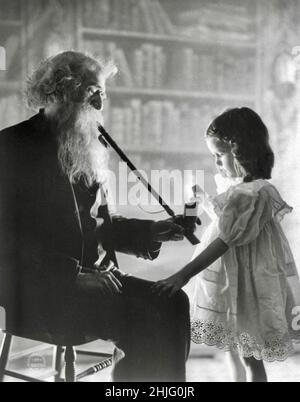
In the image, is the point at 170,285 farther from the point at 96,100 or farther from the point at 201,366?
the point at 96,100

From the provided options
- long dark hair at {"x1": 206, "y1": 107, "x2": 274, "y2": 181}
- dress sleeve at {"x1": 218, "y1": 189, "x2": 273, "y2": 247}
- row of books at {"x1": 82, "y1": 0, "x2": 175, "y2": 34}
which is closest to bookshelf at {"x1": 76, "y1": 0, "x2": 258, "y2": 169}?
row of books at {"x1": 82, "y1": 0, "x2": 175, "y2": 34}

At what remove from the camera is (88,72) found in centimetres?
184

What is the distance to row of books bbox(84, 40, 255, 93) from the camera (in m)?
2.04

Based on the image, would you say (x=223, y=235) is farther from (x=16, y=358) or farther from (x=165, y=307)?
(x=16, y=358)

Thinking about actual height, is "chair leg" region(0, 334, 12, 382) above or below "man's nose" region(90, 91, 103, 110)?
below

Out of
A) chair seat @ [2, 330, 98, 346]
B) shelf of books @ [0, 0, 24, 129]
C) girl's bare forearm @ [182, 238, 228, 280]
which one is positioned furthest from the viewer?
shelf of books @ [0, 0, 24, 129]

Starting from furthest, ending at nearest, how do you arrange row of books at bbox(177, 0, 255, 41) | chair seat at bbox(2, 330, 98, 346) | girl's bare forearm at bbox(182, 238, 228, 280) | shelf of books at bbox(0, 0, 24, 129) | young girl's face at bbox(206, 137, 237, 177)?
row of books at bbox(177, 0, 255, 41) < shelf of books at bbox(0, 0, 24, 129) < young girl's face at bbox(206, 137, 237, 177) < girl's bare forearm at bbox(182, 238, 228, 280) < chair seat at bbox(2, 330, 98, 346)

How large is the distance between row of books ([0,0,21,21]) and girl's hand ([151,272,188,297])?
4.10 feet

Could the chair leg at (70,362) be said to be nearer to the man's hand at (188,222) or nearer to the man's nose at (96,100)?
the man's hand at (188,222)

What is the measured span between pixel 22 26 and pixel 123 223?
3.08 ft

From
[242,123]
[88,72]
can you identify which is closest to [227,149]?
[242,123]

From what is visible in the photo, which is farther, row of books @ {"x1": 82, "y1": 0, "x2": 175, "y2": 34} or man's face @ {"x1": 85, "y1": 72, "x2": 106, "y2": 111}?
row of books @ {"x1": 82, "y1": 0, "x2": 175, "y2": 34}

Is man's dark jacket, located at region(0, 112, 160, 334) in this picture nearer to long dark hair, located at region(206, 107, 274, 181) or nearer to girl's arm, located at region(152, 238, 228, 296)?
girl's arm, located at region(152, 238, 228, 296)

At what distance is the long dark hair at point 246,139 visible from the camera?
6.10 feet
